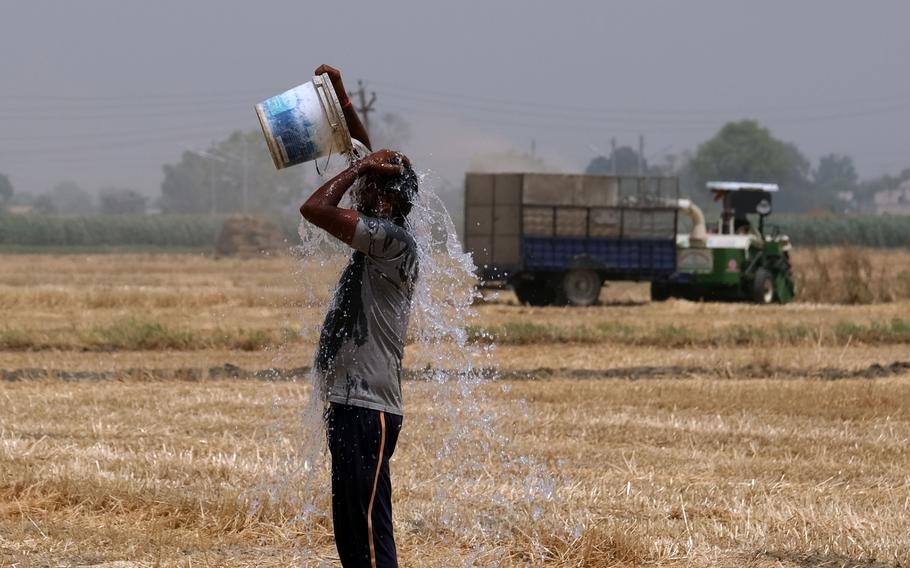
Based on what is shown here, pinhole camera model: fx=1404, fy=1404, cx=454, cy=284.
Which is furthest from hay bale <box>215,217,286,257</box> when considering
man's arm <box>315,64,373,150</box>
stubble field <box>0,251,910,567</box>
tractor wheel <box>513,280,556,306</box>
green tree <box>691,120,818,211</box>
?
green tree <box>691,120,818,211</box>

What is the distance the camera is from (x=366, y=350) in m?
5.37

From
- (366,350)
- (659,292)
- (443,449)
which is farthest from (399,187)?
(659,292)

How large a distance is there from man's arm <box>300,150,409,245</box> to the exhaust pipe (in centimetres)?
2307

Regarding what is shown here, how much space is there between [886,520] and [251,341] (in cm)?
1149

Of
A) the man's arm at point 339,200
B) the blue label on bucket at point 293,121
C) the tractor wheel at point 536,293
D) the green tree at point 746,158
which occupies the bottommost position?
the tractor wheel at point 536,293

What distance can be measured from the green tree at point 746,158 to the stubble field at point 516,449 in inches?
4836

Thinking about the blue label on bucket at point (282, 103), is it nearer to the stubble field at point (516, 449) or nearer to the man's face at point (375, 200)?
the man's face at point (375, 200)

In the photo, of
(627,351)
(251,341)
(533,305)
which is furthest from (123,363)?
(533,305)

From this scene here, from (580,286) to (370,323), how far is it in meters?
22.3

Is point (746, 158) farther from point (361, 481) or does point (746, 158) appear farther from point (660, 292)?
point (361, 481)

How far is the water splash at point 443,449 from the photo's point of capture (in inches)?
240

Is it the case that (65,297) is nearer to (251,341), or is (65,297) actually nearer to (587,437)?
(251,341)

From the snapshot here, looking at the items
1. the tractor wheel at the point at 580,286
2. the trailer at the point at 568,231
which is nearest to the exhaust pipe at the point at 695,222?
the trailer at the point at 568,231

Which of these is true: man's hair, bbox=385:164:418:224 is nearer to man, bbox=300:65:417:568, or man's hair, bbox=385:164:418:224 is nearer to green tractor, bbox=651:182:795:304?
man, bbox=300:65:417:568
